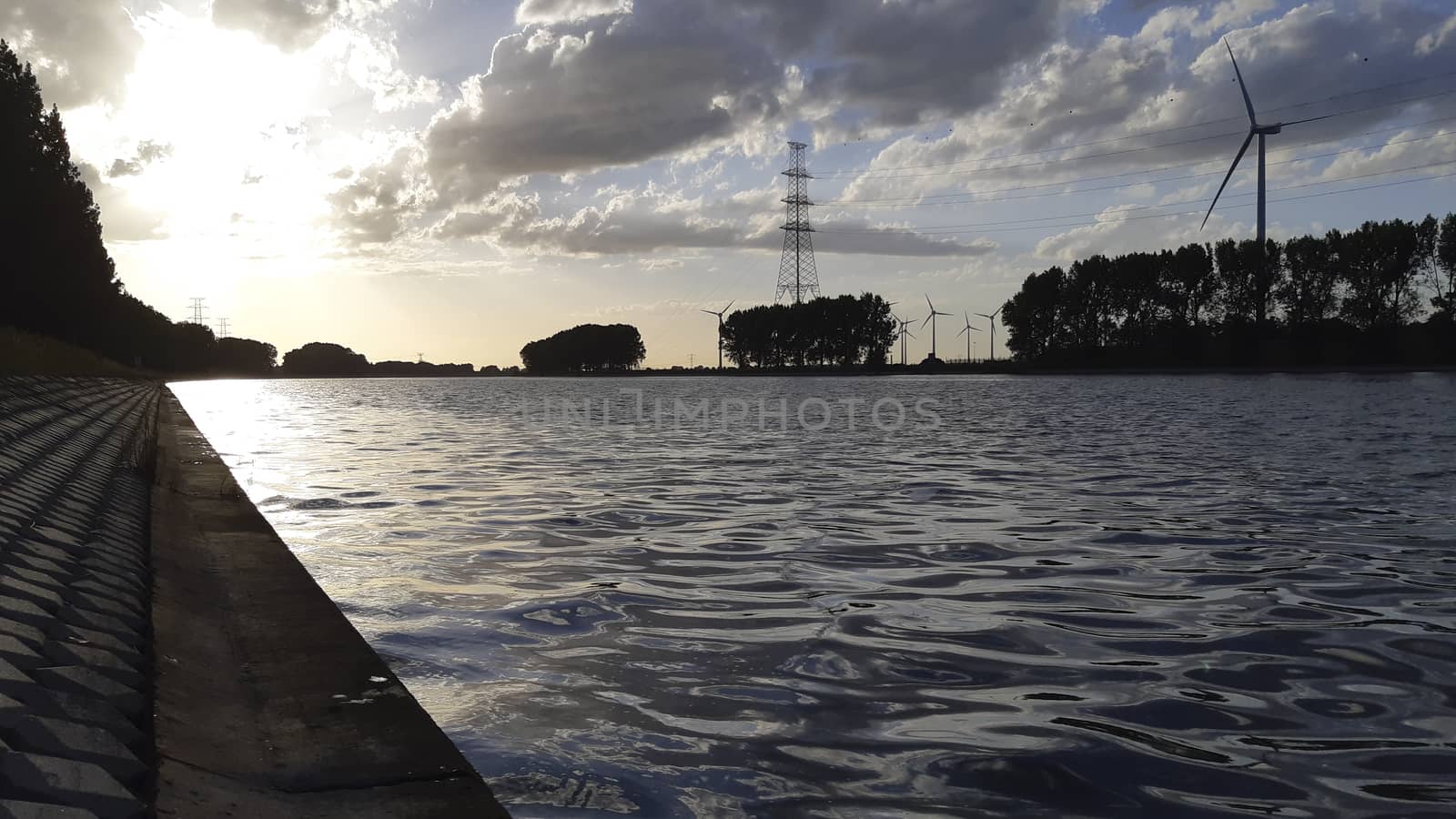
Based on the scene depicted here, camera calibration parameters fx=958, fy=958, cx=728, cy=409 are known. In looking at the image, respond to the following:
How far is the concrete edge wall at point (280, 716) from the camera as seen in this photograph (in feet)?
11.5

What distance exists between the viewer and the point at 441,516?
1258cm

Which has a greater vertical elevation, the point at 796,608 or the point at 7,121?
the point at 7,121

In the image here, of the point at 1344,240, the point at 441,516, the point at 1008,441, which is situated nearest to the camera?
the point at 441,516

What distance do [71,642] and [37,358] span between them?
28.3 metres

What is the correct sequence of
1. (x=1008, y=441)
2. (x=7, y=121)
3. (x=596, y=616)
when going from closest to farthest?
(x=596, y=616), (x=1008, y=441), (x=7, y=121)

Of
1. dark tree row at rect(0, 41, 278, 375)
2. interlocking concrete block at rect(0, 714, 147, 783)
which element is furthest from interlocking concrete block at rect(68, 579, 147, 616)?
dark tree row at rect(0, 41, 278, 375)

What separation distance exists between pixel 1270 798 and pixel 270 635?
18.2 ft

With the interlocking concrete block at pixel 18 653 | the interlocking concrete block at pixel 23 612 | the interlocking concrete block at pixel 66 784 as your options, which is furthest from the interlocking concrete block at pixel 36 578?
the interlocking concrete block at pixel 66 784

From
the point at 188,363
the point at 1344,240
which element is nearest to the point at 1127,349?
Result: the point at 1344,240

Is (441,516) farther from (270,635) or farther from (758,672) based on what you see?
(758,672)

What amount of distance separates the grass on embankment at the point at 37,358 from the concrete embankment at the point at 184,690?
1592cm

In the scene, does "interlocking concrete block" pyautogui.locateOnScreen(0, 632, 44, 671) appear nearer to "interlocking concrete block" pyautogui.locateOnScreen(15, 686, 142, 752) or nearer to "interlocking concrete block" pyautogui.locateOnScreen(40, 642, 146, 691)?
"interlocking concrete block" pyautogui.locateOnScreen(40, 642, 146, 691)

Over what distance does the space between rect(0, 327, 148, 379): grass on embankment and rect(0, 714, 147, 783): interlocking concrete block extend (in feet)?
65.7

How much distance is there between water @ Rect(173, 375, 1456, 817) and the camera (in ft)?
14.4
